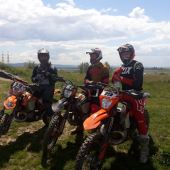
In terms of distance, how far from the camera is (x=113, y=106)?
796 centimetres

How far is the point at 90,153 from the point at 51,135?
1611 millimetres

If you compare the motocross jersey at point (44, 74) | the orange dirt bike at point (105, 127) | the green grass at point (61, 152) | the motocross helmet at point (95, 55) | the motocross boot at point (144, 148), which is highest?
the motocross helmet at point (95, 55)

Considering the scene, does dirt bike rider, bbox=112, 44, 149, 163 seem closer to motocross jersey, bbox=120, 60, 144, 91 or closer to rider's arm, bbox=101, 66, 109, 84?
motocross jersey, bbox=120, 60, 144, 91

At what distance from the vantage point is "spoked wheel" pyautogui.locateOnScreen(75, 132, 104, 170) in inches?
290

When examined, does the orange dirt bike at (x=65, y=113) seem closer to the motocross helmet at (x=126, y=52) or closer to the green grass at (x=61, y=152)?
the green grass at (x=61, y=152)

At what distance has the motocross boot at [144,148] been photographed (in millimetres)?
8750

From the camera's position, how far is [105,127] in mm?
7781

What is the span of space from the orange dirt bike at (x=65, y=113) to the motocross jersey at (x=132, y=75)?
908 millimetres

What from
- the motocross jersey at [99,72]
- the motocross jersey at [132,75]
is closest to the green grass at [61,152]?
the motocross jersey at [132,75]

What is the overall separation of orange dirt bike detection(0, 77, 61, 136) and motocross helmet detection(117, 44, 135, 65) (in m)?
2.21

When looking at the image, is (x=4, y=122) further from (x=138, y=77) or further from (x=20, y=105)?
(x=138, y=77)

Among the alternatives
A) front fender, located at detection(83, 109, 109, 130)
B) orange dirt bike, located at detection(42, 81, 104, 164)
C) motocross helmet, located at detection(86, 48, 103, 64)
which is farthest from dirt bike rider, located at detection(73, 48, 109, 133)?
front fender, located at detection(83, 109, 109, 130)

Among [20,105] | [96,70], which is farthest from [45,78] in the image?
[96,70]

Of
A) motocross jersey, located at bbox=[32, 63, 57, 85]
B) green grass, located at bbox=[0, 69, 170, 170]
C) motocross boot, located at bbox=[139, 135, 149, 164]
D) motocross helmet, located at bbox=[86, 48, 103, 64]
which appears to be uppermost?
motocross helmet, located at bbox=[86, 48, 103, 64]
